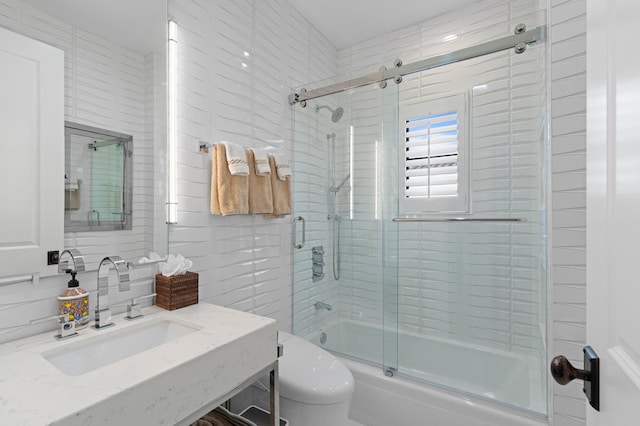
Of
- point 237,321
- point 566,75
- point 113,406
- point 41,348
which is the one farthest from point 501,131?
point 41,348

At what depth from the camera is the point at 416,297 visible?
2457mm

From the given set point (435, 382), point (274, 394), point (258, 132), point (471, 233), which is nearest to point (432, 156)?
point (471, 233)

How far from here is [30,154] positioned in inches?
42.5

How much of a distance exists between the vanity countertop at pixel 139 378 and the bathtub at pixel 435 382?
1.00 m

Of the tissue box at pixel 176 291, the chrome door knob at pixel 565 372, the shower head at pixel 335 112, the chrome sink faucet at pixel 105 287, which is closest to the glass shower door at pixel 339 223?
the shower head at pixel 335 112

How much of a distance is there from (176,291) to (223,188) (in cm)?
55

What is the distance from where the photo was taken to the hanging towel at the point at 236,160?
1.65m

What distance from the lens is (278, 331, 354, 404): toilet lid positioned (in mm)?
1425

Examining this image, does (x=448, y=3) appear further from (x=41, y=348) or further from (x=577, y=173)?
(x=41, y=348)

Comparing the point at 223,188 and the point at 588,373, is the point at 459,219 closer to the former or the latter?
the point at 223,188

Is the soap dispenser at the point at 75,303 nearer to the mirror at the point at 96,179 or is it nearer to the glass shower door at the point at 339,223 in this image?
the mirror at the point at 96,179

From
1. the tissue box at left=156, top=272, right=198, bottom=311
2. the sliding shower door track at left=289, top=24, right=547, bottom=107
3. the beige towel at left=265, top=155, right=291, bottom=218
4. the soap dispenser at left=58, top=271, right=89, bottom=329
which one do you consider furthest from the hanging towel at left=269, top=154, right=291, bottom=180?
the soap dispenser at left=58, top=271, right=89, bottom=329

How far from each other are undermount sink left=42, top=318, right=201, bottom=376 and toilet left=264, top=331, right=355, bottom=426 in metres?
0.57

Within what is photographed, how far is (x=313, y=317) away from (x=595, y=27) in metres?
2.19
